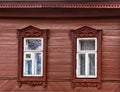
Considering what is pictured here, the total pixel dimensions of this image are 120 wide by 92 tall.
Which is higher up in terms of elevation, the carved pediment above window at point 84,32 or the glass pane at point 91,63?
the carved pediment above window at point 84,32

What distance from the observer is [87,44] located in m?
14.8

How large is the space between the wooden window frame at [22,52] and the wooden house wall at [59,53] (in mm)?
114

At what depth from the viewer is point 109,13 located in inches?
575

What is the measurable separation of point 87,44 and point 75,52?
1.42 feet

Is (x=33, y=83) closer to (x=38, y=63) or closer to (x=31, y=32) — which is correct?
(x=38, y=63)

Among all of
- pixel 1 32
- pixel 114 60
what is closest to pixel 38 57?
pixel 1 32

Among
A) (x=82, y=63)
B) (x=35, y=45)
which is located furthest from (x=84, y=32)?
(x=35, y=45)

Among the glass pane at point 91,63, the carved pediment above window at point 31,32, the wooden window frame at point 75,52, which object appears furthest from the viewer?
the carved pediment above window at point 31,32

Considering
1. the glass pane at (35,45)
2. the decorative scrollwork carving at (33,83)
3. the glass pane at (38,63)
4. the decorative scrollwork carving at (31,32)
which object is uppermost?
the decorative scrollwork carving at (31,32)

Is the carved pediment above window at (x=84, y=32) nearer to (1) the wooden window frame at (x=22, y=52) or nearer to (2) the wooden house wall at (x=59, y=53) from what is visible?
(2) the wooden house wall at (x=59, y=53)

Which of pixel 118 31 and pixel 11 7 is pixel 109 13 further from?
pixel 11 7

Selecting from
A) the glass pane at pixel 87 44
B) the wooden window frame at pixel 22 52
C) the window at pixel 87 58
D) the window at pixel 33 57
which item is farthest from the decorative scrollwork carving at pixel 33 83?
the glass pane at pixel 87 44

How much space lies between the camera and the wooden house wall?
14.6 metres

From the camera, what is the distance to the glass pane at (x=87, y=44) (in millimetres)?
14785
